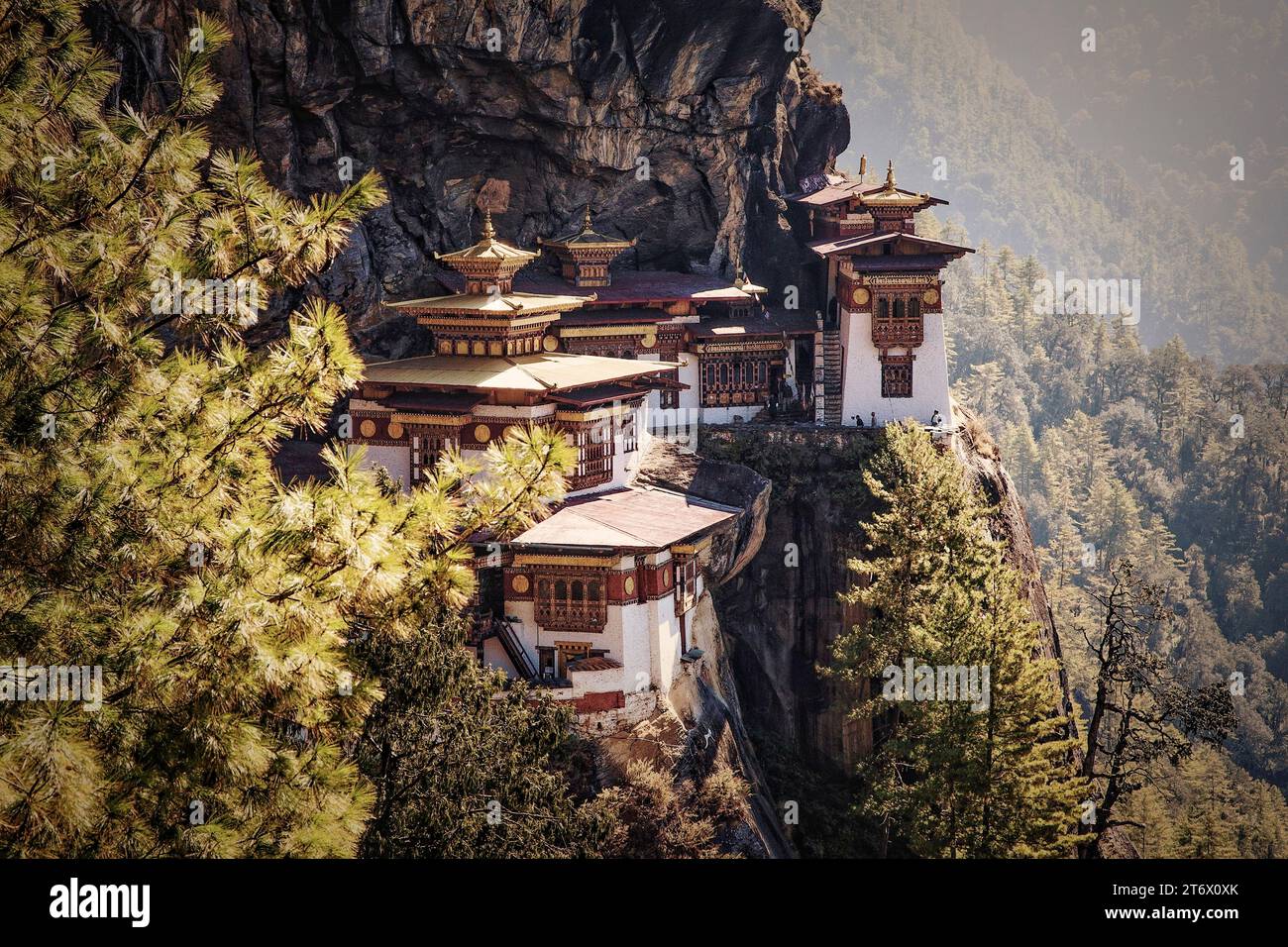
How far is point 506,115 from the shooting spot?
1559 inches

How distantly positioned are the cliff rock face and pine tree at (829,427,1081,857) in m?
13.2

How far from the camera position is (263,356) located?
14.4 m

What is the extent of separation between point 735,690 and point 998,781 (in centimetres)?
813

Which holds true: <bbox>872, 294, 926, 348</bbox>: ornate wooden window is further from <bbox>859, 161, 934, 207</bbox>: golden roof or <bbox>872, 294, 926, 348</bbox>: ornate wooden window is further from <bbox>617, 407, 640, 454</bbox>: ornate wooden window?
<bbox>617, 407, 640, 454</bbox>: ornate wooden window

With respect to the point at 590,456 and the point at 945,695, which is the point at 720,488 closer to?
the point at 590,456

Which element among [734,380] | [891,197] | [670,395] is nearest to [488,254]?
[670,395]

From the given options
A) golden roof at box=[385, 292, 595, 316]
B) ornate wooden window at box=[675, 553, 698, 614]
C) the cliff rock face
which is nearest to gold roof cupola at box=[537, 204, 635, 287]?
the cliff rock face

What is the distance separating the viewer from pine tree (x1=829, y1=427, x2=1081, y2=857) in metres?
26.8

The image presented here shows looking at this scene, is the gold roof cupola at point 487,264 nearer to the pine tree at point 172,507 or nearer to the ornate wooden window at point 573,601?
the ornate wooden window at point 573,601

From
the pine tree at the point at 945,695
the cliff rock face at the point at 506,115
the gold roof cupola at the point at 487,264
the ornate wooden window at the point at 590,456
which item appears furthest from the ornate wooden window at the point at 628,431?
the cliff rock face at the point at 506,115

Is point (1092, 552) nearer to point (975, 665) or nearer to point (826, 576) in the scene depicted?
point (826, 576)

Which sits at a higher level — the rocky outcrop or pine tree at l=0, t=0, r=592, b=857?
pine tree at l=0, t=0, r=592, b=857

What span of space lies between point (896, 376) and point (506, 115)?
12.3 metres

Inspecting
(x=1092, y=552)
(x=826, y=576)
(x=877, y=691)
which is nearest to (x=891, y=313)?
(x=826, y=576)
